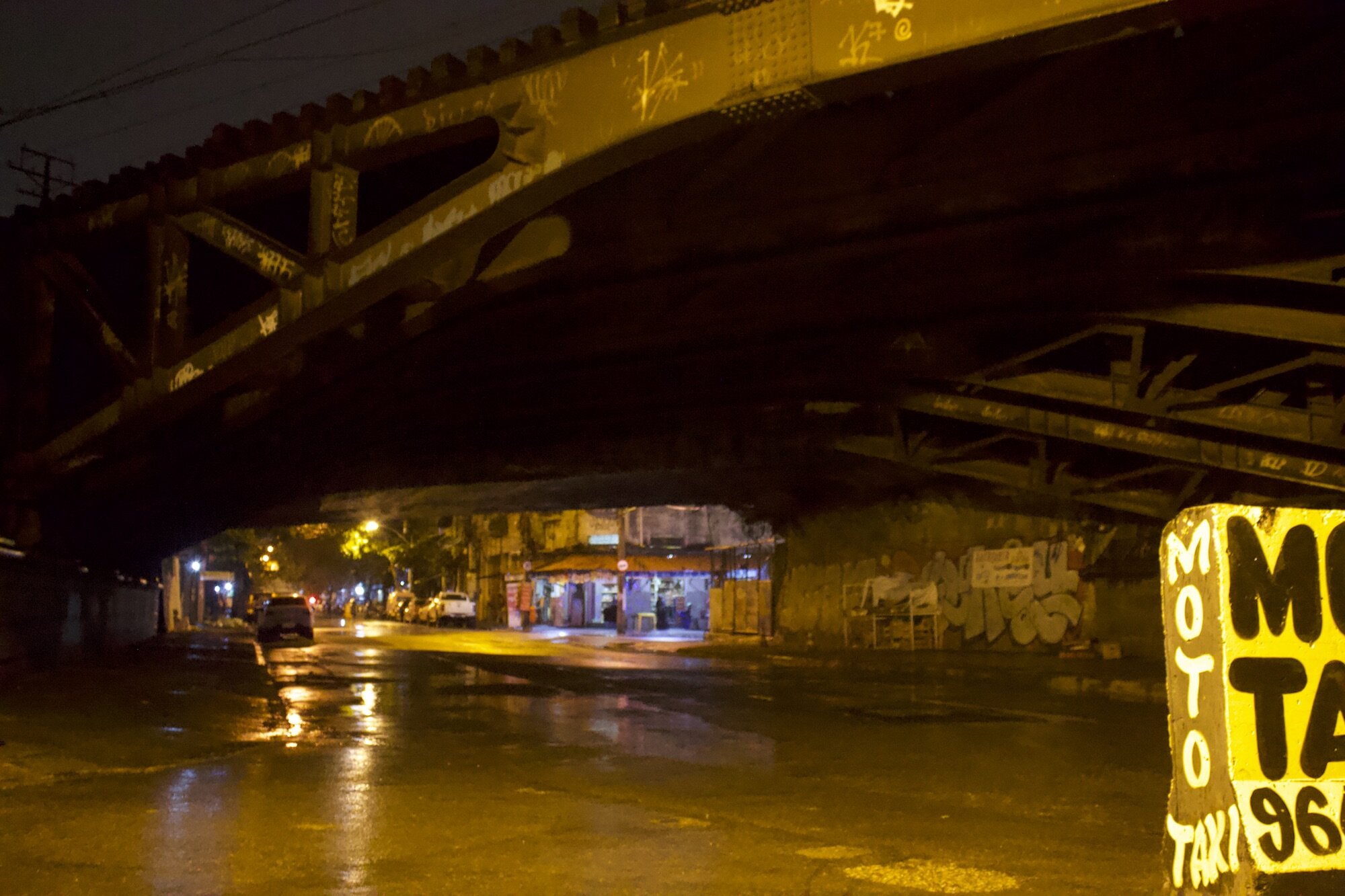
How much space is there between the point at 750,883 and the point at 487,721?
27.1ft

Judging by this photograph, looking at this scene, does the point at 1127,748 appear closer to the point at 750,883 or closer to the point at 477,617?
the point at 750,883

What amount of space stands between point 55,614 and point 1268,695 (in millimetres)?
22241

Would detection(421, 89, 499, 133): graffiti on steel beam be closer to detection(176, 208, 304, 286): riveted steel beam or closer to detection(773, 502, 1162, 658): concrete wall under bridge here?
detection(176, 208, 304, 286): riveted steel beam

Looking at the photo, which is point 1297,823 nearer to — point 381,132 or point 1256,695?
point 1256,695

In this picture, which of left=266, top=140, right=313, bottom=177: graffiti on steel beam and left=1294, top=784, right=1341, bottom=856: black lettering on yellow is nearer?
left=1294, top=784, right=1341, bottom=856: black lettering on yellow

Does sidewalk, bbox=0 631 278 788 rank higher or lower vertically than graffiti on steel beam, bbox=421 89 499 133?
lower

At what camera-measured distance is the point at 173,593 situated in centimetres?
5319

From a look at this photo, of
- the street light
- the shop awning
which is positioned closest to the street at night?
the shop awning

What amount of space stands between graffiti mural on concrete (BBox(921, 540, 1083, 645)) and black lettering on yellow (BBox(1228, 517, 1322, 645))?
21.1 m

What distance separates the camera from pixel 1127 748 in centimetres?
1143

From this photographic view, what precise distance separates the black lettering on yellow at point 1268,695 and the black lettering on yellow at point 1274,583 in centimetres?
10

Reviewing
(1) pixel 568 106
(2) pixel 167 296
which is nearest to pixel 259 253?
(2) pixel 167 296

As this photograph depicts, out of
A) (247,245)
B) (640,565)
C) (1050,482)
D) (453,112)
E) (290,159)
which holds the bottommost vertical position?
(640,565)

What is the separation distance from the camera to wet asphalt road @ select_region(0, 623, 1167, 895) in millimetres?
6090
